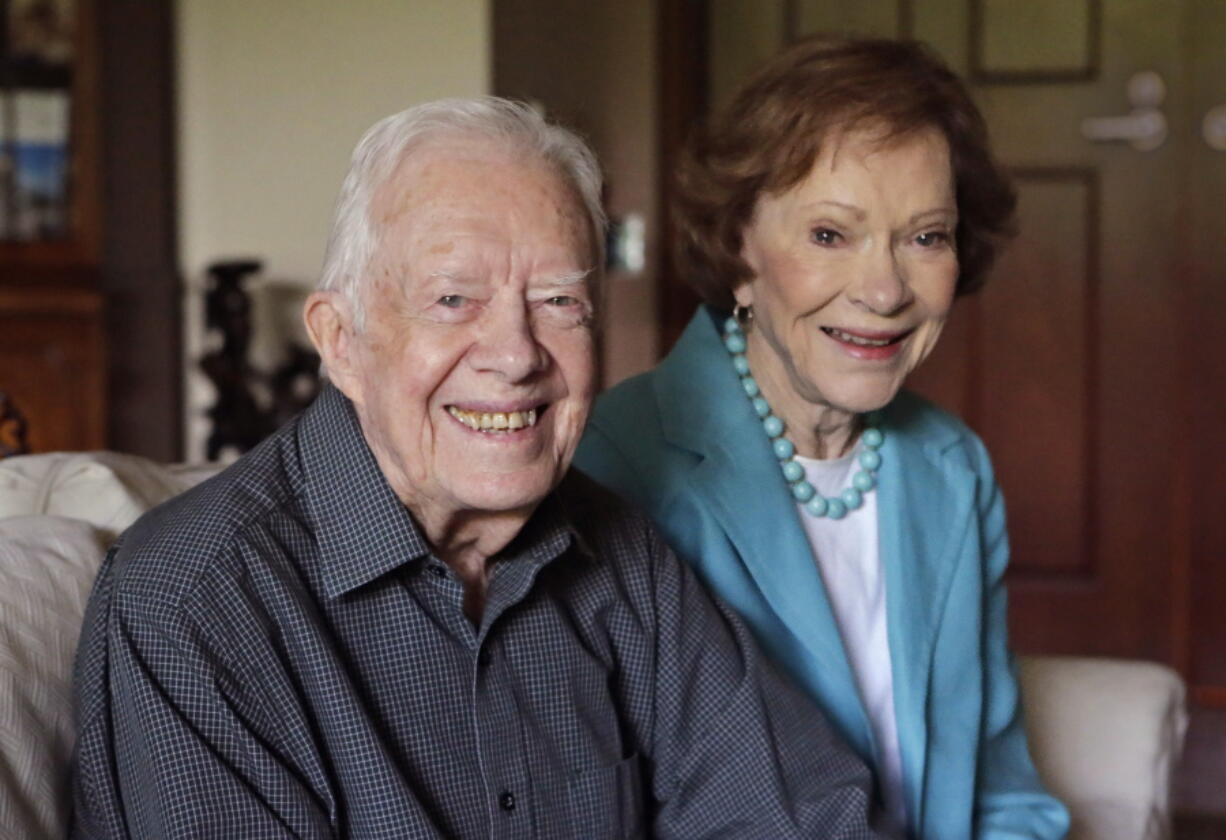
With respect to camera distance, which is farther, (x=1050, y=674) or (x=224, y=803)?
(x=1050, y=674)

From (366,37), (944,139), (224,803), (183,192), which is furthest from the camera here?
(183,192)

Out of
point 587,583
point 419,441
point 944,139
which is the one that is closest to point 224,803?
point 419,441

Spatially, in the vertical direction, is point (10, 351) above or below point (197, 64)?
below

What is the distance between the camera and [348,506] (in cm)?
131

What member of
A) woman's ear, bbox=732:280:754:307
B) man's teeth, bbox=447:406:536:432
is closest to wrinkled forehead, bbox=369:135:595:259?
man's teeth, bbox=447:406:536:432

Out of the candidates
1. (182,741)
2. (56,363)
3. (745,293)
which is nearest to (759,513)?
(745,293)

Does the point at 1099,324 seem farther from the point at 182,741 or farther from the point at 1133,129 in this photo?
the point at 182,741

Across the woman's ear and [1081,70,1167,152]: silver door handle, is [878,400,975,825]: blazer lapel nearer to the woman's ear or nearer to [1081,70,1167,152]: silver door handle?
the woman's ear

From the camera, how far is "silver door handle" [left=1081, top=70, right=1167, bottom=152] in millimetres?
3675

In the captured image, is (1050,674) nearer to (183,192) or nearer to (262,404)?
(262,404)

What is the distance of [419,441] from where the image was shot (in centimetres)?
130

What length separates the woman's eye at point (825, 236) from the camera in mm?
1745

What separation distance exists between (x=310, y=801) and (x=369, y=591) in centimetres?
18

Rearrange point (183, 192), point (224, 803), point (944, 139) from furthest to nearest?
point (183, 192) → point (944, 139) → point (224, 803)
